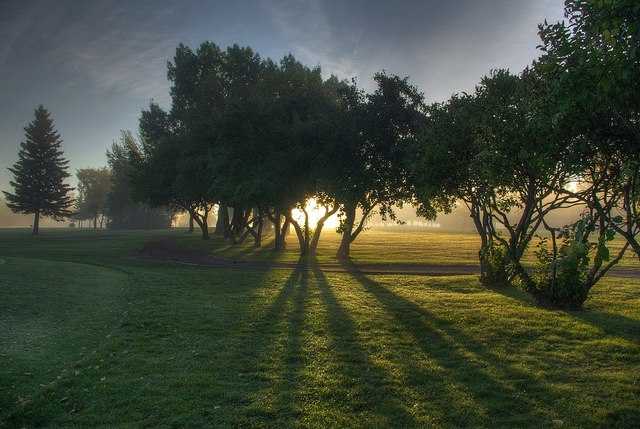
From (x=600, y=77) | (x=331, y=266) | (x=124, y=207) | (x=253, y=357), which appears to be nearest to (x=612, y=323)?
(x=600, y=77)

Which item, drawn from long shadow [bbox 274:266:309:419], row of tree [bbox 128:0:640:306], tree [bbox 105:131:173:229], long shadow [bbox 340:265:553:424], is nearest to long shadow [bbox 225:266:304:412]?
long shadow [bbox 274:266:309:419]

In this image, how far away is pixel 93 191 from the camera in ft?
328

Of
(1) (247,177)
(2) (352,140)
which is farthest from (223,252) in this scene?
(2) (352,140)

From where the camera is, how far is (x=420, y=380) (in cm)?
842

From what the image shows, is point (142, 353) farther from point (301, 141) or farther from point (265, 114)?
point (265, 114)

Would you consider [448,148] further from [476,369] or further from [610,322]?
[476,369]

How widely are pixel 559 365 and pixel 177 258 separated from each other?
1173 inches

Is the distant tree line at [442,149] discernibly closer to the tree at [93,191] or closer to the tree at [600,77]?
the tree at [600,77]

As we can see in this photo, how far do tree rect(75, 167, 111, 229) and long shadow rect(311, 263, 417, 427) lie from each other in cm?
9160

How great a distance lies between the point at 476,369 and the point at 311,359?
11.1 feet

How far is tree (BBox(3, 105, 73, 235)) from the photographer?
67250mm

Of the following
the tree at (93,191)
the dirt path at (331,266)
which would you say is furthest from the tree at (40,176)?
the dirt path at (331,266)

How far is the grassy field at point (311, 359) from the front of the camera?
696 centimetres

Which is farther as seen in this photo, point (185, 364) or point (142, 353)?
point (142, 353)
